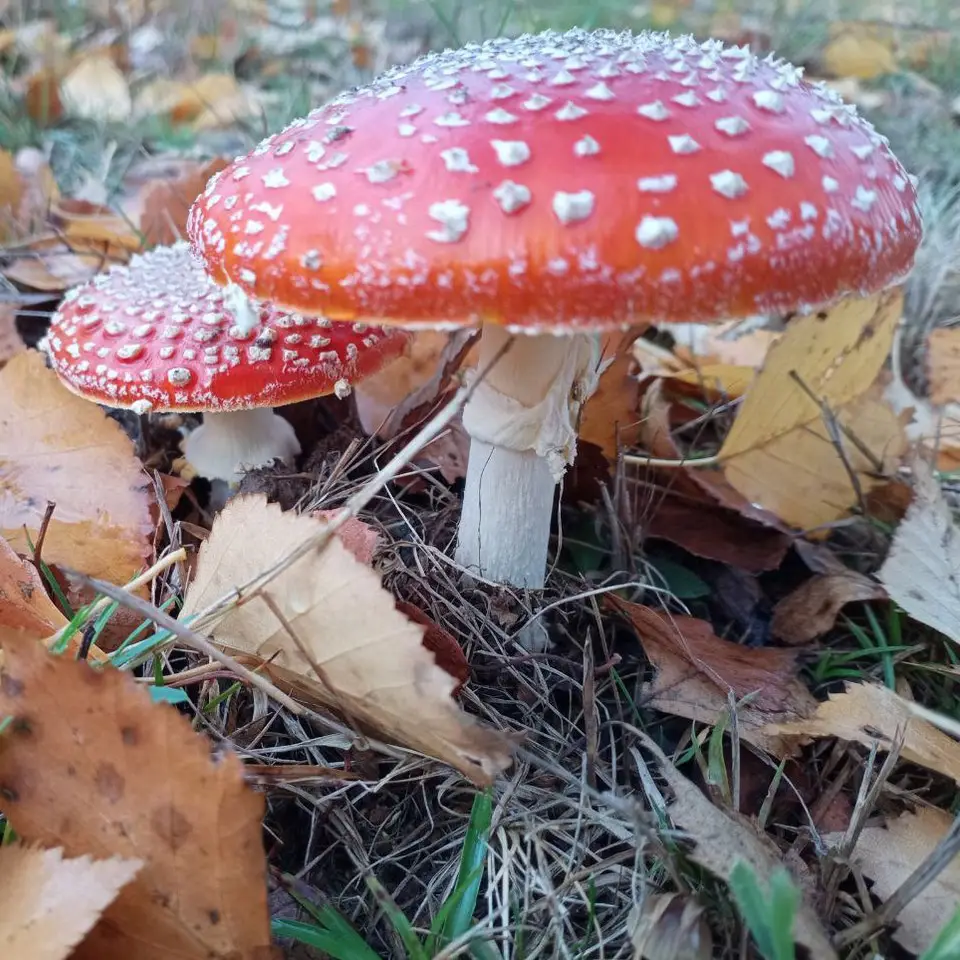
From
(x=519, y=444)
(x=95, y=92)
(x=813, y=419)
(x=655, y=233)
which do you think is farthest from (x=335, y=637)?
(x=95, y=92)

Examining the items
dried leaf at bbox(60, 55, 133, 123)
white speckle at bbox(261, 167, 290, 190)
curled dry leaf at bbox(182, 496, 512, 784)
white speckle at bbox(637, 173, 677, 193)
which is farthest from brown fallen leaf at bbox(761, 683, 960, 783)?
dried leaf at bbox(60, 55, 133, 123)

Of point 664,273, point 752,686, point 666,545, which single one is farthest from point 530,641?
point 664,273

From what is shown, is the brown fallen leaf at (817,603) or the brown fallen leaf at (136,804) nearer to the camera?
the brown fallen leaf at (136,804)

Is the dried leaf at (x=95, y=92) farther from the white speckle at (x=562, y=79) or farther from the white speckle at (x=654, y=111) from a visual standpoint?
the white speckle at (x=654, y=111)

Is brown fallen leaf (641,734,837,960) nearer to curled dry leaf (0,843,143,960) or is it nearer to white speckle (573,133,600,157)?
curled dry leaf (0,843,143,960)

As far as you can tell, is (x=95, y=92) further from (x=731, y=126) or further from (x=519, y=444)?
(x=731, y=126)

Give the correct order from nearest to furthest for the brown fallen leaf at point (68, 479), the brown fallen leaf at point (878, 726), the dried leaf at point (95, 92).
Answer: the brown fallen leaf at point (878, 726)
the brown fallen leaf at point (68, 479)
the dried leaf at point (95, 92)

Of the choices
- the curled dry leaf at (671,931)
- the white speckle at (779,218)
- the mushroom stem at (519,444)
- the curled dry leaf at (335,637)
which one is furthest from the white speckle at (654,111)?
the curled dry leaf at (671,931)
